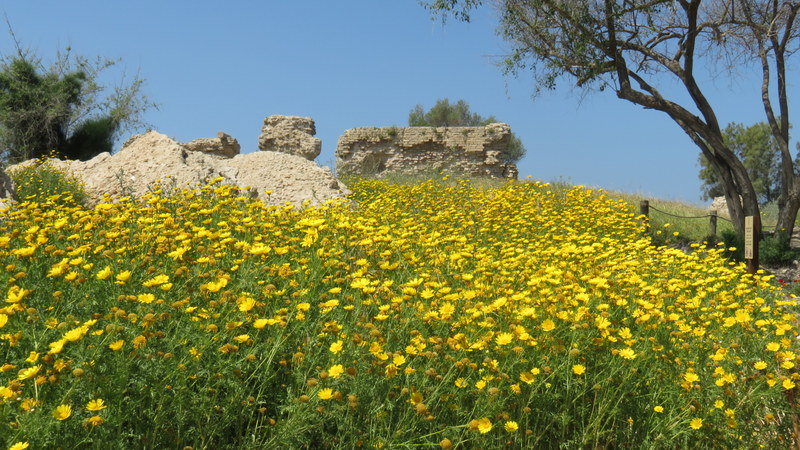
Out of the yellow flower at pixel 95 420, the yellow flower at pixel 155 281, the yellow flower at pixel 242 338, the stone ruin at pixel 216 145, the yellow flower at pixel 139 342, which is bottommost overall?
the yellow flower at pixel 95 420

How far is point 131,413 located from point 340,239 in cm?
277

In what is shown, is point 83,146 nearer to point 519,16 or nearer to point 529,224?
point 519,16

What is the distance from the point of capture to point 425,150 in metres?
22.3

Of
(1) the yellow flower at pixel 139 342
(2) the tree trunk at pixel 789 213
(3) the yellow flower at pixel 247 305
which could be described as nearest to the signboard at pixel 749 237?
(2) the tree trunk at pixel 789 213

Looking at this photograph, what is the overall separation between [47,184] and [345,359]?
8.94 metres

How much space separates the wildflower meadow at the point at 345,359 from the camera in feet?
7.87

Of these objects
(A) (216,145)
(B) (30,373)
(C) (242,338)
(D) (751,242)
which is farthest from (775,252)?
(A) (216,145)

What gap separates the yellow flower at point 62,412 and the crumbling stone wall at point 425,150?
19525 mm

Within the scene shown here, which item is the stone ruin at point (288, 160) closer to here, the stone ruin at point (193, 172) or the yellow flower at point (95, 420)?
the stone ruin at point (193, 172)

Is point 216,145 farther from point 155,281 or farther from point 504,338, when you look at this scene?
point 504,338

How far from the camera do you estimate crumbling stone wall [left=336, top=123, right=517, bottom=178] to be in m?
21.7

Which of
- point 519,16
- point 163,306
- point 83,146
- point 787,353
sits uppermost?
point 519,16

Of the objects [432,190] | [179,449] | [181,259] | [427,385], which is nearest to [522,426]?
[427,385]

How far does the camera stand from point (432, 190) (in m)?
13.3
